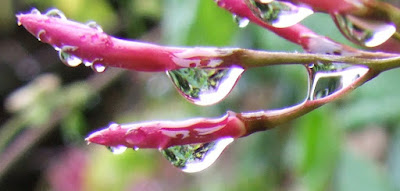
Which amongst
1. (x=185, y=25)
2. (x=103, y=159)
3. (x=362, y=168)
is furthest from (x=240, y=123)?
(x=103, y=159)

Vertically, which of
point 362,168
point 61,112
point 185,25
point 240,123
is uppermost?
point 61,112

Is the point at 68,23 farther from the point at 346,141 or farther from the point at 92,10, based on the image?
the point at 92,10

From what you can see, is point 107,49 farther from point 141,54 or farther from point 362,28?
point 362,28

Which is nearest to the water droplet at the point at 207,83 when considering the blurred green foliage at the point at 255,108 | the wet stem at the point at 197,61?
the wet stem at the point at 197,61

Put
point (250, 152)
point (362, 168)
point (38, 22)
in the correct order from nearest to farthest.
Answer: point (38, 22) → point (362, 168) → point (250, 152)

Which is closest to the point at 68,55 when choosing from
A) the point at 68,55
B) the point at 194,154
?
the point at 68,55

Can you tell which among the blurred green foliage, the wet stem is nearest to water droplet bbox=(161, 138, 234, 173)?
the wet stem

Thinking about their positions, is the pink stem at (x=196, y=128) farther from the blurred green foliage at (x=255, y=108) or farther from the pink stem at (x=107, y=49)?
the blurred green foliage at (x=255, y=108)
